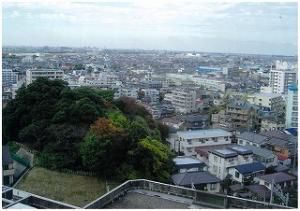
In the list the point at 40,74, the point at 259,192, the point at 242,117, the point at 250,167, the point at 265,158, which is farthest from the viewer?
the point at 40,74

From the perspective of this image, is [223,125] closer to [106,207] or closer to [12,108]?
[12,108]

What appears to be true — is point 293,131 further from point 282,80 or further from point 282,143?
point 282,80

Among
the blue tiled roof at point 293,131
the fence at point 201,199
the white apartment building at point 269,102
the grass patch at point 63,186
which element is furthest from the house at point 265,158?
the white apartment building at point 269,102

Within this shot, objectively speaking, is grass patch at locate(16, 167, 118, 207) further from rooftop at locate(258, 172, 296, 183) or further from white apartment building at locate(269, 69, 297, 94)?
white apartment building at locate(269, 69, 297, 94)

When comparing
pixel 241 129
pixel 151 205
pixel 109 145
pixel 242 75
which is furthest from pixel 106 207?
pixel 242 75

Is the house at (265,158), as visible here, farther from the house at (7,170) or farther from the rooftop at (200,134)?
the house at (7,170)

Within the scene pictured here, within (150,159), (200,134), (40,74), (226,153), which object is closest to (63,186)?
(150,159)

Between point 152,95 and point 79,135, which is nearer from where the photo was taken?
point 79,135
